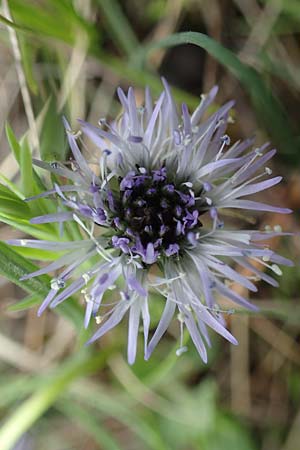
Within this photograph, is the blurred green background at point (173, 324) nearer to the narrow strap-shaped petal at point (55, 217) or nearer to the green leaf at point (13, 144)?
the green leaf at point (13, 144)

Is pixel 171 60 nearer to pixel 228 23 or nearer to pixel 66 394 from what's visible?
pixel 228 23

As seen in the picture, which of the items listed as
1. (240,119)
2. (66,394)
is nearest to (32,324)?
(66,394)

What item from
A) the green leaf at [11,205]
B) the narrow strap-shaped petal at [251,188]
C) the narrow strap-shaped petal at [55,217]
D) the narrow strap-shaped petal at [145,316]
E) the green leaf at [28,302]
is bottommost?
the narrow strap-shaped petal at [145,316]

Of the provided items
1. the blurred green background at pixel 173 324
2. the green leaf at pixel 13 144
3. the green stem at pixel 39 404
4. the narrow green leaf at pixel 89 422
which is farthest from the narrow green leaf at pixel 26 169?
the narrow green leaf at pixel 89 422

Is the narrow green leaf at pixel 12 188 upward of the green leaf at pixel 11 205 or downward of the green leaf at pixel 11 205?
upward

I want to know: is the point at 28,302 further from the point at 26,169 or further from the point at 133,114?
the point at 133,114

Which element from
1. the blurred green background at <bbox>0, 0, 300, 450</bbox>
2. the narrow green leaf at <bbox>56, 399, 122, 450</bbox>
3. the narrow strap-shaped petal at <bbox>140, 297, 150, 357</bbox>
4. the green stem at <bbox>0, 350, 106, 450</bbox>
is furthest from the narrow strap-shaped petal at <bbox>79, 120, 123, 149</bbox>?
the narrow green leaf at <bbox>56, 399, 122, 450</bbox>

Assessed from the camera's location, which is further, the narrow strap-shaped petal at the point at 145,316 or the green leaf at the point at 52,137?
the green leaf at the point at 52,137

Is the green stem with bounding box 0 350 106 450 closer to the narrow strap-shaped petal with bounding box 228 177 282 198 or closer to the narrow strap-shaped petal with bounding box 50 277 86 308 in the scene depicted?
the narrow strap-shaped petal with bounding box 50 277 86 308
